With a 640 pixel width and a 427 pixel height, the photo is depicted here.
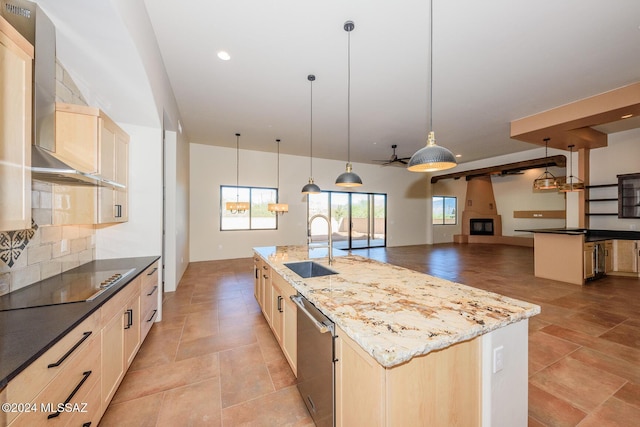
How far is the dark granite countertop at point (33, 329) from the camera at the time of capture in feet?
2.95

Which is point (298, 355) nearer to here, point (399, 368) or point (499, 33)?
point (399, 368)

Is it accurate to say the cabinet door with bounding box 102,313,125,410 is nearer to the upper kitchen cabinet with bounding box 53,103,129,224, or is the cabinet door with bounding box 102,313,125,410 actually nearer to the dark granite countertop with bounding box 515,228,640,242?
the upper kitchen cabinet with bounding box 53,103,129,224

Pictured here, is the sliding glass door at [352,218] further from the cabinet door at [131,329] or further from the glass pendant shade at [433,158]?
the glass pendant shade at [433,158]

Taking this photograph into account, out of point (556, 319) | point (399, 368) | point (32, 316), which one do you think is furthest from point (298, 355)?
point (556, 319)

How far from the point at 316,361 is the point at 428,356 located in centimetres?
69

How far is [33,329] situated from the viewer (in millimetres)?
1146

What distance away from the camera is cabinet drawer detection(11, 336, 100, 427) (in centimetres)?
98

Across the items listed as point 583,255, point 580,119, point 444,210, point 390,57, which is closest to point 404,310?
point 390,57

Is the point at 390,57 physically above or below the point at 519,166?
above

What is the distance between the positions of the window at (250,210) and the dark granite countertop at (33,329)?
5.58 m

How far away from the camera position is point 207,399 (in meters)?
1.79

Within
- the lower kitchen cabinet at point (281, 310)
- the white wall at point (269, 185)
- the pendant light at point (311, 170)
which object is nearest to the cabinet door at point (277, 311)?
the lower kitchen cabinet at point (281, 310)

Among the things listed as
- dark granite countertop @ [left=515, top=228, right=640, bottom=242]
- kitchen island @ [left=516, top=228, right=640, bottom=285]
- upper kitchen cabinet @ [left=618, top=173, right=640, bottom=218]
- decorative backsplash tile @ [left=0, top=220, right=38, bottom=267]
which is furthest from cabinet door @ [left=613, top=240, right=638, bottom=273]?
decorative backsplash tile @ [left=0, top=220, right=38, bottom=267]

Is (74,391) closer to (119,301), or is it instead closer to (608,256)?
(119,301)
